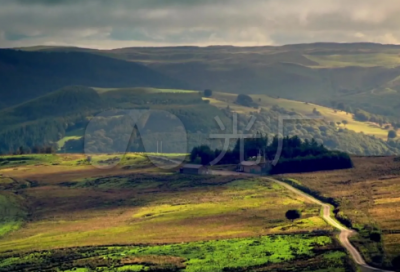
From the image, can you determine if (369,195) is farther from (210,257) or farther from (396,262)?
(396,262)

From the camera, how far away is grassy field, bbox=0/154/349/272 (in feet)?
341

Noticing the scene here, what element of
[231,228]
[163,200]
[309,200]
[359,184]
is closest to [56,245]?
[231,228]

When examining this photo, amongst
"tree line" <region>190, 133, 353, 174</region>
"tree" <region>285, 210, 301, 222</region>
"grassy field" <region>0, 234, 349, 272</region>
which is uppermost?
"tree line" <region>190, 133, 353, 174</region>

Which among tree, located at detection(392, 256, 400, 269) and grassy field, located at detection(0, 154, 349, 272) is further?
grassy field, located at detection(0, 154, 349, 272)

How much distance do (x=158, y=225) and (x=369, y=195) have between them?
39.6 meters

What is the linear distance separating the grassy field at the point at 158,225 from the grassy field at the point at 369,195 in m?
5.15

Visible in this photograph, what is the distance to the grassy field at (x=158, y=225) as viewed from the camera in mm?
104006

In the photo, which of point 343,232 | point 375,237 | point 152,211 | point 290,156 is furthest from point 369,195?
point 290,156

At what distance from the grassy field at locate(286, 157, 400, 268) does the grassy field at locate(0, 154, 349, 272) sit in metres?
5.15

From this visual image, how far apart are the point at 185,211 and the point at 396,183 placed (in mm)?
42112

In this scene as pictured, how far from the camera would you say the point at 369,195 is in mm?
141125

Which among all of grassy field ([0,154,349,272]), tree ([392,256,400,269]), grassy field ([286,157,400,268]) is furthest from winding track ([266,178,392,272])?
tree ([392,256,400,269])

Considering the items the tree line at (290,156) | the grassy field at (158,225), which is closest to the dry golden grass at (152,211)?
the grassy field at (158,225)

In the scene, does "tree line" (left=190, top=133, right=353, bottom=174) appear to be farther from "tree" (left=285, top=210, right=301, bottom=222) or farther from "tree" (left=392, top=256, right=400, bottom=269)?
"tree" (left=392, top=256, right=400, bottom=269)
